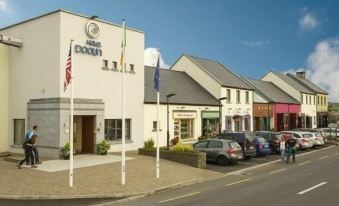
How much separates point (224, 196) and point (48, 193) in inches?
247

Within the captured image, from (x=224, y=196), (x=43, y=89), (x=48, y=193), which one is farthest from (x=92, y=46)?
(x=224, y=196)

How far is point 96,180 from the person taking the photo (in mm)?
17938

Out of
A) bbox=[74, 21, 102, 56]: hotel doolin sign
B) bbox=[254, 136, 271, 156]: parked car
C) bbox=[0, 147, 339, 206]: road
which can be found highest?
bbox=[74, 21, 102, 56]: hotel doolin sign

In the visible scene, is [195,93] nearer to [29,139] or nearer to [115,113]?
[115,113]

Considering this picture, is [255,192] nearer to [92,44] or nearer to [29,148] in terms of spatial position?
[29,148]

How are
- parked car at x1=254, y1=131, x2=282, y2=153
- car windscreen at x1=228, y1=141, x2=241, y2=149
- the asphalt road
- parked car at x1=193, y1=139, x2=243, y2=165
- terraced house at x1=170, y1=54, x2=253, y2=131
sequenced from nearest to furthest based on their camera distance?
the asphalt road → parked car at x1=193, y1=139, x2=243, y2=165 → car windscreen at x1=228, y1=141, x2=241, y2=149 → parked car at x1=254, y1=131, x2=282, y2=153 → terraced house at x1=170, y1=54, x2=253, y2=131

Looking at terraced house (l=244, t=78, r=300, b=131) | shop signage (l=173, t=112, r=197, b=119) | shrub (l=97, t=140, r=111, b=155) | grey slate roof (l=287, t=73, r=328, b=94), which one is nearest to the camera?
shrub (l=97, t=140, r=111, b=155)

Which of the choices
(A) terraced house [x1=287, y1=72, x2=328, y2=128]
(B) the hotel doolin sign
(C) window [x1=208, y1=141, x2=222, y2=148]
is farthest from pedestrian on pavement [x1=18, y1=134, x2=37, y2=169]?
(A) terraced house [x1=287, y1=72, x2=328, y2=128]

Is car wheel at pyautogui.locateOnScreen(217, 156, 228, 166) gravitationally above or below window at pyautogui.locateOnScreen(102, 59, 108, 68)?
below

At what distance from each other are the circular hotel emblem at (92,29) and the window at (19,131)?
7.41m

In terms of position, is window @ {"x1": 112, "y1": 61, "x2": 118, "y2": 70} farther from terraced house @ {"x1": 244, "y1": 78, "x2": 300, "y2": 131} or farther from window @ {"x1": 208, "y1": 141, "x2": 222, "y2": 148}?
terraced house @ {"x1": 244, "y1": 78, "x2": 300, "y2": 131}

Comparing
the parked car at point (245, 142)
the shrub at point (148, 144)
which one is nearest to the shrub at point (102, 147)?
the shrub at point (148, 144)

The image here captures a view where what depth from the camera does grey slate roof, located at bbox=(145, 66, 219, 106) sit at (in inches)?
1366

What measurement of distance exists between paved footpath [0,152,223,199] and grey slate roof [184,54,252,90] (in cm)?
2190
